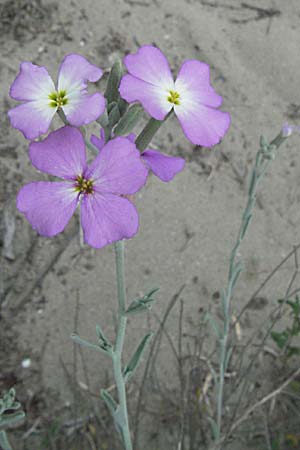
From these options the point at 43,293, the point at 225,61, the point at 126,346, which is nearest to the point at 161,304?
the point at 126,346

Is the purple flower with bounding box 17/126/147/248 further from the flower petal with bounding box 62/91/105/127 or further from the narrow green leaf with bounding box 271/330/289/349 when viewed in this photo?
the narrow green leaf with bounding box 271/330/289/349

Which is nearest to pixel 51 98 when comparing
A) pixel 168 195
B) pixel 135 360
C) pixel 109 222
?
pixel 109 222

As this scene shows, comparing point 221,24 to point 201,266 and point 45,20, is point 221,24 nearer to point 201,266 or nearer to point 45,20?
point 45,20

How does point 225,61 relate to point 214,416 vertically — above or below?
above

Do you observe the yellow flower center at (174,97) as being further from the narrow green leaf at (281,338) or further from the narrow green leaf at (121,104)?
the narrow green leaf at (281,338)

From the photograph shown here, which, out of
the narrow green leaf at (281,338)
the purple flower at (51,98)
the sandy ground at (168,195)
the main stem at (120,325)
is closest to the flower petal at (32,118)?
the purple flower at (51,98)

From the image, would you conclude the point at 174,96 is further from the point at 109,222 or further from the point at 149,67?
the point at 109,222

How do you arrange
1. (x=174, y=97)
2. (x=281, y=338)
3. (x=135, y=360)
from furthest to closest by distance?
(x=281, y=338) < (x=135, y=360) < (x=174, y=97)
